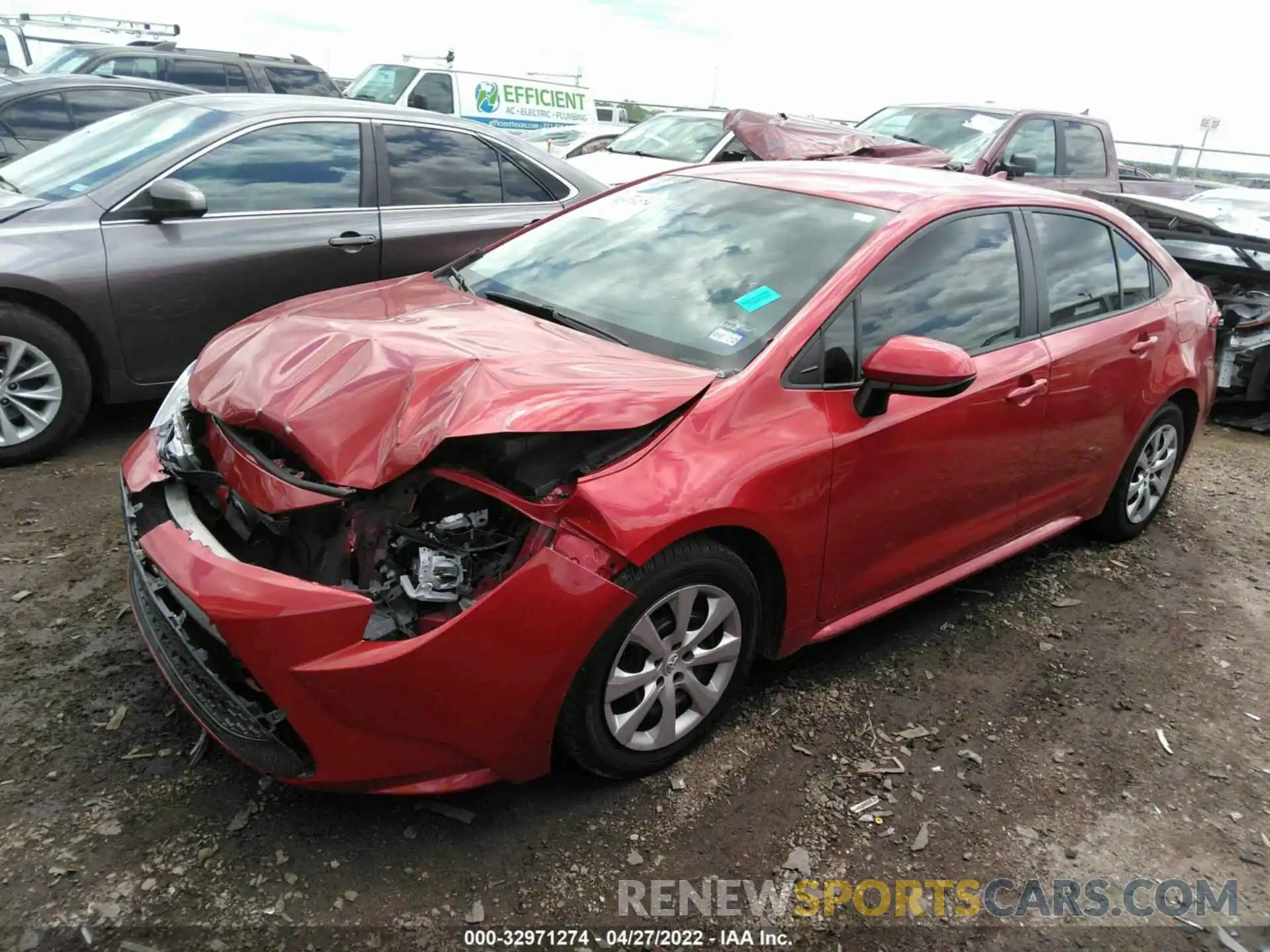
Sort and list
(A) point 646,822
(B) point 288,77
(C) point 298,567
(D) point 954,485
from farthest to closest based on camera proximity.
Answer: (B) point 288,77
(D) point 954,485
(A) point 646,822
(C) point 298,567

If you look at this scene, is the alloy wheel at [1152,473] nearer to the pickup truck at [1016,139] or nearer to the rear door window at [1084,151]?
the pickup truck at [1016,139]

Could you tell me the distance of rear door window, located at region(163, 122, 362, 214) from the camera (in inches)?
185

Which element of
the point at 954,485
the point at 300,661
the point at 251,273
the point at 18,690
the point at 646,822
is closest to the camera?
the point at 300,661

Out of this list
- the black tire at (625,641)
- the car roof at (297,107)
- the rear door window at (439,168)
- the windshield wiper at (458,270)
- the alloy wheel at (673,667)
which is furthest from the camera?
the rear door window at (439,168)

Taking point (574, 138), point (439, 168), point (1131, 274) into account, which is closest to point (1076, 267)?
point (1131, 274)

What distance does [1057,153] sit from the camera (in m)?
9.52

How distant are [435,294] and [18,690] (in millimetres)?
1767

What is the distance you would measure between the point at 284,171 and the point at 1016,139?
700 centimetres

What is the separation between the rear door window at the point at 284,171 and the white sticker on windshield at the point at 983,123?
6.41 meters

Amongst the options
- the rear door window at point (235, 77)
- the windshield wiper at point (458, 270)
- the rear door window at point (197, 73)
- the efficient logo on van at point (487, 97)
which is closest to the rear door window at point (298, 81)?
the rear door window at point (235, 77)

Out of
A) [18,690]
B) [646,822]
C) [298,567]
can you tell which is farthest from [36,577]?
[646,822]

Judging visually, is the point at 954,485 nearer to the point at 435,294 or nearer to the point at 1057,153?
the point at 435,294

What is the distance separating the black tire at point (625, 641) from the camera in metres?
2.42

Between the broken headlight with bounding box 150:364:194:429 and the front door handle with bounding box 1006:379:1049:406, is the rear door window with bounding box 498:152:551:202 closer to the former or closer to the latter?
the broken headlight with bounding box 150:364:194:429
